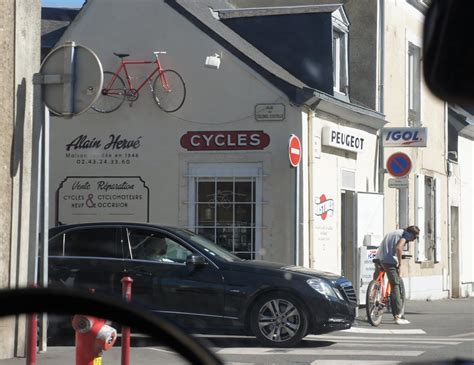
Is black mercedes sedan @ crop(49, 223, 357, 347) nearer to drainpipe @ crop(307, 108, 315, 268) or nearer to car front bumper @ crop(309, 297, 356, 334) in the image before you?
car front bumper @ crop(309, 297, 356, 334)

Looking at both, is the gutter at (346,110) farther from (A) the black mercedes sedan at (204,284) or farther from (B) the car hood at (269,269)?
(A) the black mercedes sedan at (204,284)

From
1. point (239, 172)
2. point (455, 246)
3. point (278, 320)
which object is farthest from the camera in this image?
point (455, 246)

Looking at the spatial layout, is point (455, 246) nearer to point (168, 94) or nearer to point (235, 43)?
point (235, 43)

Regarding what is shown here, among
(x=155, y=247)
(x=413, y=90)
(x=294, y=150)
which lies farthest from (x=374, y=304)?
(x=413, y=90)

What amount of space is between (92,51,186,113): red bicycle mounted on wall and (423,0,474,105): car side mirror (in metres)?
16.8

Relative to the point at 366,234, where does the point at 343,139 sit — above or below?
above

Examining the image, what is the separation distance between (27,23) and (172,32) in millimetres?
8904

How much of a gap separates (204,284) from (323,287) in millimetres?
1428

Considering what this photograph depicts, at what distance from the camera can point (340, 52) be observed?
20.2 meters

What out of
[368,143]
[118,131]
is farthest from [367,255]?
[118,131]

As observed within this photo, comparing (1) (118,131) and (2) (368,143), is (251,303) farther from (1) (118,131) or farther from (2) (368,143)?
(2) (368,143)

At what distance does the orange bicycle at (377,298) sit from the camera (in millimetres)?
15516

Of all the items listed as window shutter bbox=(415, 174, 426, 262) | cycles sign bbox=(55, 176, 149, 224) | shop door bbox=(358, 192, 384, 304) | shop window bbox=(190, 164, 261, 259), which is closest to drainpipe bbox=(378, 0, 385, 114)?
shop door bbox=(358, 192, 384, 304)

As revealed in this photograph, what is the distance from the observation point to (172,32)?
18.6 meters
